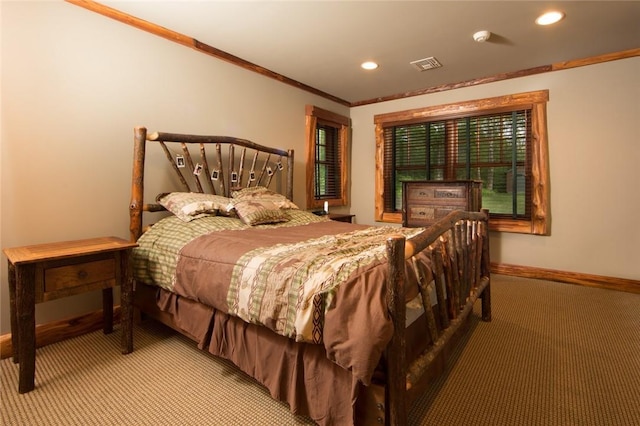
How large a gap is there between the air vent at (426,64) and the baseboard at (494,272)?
2.37 m

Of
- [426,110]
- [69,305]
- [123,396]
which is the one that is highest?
[426,110]

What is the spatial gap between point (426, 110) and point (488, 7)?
1.88m

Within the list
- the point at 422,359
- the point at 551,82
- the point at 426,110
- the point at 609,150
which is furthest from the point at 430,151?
the point at 422,359

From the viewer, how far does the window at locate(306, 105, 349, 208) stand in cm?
409

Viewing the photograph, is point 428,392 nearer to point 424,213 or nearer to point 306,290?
point 306,290

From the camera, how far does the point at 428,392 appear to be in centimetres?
157

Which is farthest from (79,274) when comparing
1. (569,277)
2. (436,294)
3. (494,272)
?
(569,277)

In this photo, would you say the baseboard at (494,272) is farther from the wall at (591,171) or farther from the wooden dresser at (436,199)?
the wooden dresser at (436,199)

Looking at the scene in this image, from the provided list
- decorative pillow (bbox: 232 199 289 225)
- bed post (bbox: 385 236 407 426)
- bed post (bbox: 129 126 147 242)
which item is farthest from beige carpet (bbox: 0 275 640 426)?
decorative pillow (bbox: 232 199 289 225)

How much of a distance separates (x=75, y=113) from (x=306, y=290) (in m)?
2.11

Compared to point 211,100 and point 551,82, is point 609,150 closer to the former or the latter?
point 551,82

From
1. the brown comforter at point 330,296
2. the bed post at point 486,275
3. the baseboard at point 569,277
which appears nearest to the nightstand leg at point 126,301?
the brown comforter at point 330,296

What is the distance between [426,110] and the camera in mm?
4160

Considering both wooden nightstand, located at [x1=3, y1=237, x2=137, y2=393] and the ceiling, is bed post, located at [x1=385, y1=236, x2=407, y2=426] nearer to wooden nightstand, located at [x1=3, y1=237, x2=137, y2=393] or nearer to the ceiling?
wooden nightstand, located at [x1=3, y1=237, x2=137, y2=393]
